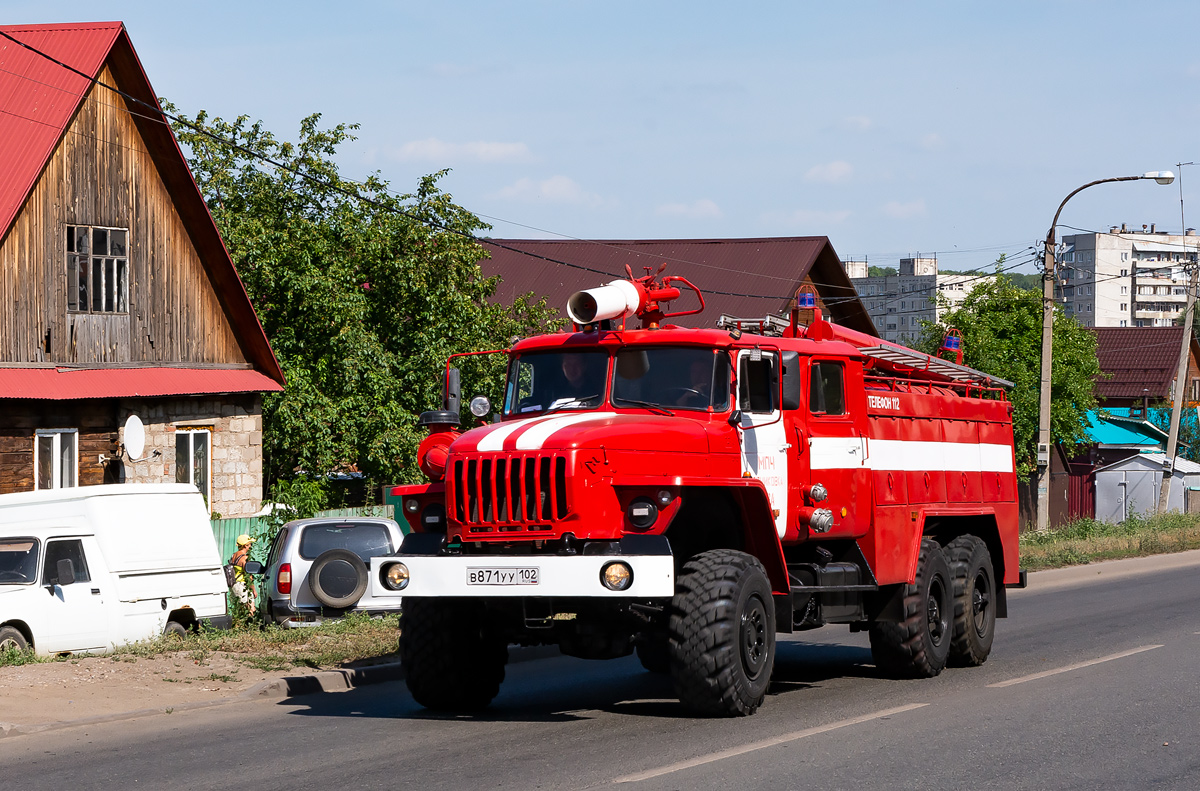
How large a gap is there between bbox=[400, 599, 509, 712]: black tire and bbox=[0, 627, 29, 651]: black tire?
18.1 ft

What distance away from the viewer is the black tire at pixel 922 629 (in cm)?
1278

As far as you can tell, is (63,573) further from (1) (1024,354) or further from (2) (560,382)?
(1) (1024,354)

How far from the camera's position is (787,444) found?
11.7 meters

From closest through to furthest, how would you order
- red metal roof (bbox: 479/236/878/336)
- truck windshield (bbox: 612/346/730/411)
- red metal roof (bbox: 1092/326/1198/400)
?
truck windshield (bbox: 612/346/730/411) → red metal roof (bbox: 479/236/878/336) → red metal roof (bbox: 1092/326/1198/400)

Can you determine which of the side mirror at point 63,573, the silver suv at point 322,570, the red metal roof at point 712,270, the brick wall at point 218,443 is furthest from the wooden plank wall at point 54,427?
the red metal roof at point 712,270

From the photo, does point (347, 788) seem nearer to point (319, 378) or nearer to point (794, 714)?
point (794, 714)

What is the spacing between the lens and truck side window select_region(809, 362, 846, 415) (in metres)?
12.1

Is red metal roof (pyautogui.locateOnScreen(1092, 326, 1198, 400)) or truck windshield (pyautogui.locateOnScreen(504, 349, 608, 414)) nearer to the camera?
truck windshield (pyautogui.locateOnScreen(504, 349, 608, 414))

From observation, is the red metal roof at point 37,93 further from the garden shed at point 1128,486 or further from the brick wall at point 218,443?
the garden shed at point 1128,486

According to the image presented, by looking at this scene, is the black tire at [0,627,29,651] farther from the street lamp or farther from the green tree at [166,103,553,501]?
the street lamp

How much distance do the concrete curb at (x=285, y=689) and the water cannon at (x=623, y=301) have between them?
307cm

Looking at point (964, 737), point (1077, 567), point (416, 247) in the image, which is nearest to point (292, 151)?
point (416, 247)

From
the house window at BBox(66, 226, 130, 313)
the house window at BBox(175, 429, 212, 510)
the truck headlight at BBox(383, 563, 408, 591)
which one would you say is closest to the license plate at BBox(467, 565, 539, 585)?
the truck headlight at BBox(383, 563, 408, 591)

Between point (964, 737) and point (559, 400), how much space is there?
3948 millimetres
